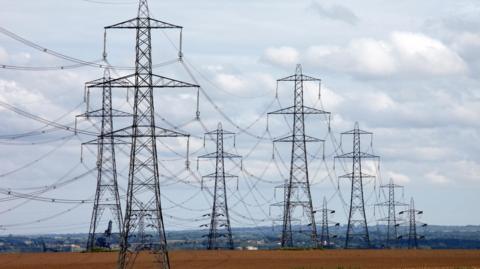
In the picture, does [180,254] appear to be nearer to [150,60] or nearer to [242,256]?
[242,256]

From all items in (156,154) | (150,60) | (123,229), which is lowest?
(123,229)

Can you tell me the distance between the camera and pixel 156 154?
2594 inches

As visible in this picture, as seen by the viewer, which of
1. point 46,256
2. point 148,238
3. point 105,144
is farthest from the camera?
point 46,256

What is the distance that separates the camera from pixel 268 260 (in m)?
108

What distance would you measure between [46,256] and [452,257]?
42697 millimetres

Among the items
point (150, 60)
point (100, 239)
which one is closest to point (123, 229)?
point (150, 60)

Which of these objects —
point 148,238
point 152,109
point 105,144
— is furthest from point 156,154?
point 105,144

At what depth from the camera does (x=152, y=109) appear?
218ft

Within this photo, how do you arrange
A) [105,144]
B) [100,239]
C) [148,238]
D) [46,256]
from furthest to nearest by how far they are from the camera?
[100,239] → [46,256] → [105,144] → [148,238]

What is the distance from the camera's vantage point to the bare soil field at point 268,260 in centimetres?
9638

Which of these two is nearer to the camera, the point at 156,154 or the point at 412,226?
the point at 156,154

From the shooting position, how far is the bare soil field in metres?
96.4

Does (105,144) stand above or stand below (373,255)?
above

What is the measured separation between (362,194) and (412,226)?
4408cm
